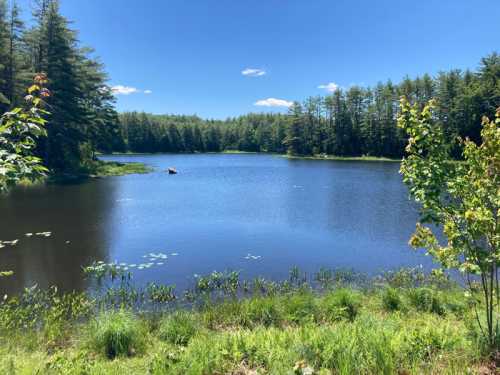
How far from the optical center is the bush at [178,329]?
597 centimetres

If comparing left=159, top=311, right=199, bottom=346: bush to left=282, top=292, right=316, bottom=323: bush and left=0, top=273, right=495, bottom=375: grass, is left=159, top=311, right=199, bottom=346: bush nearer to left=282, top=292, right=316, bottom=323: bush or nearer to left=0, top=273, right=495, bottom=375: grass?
left=0, top=273, right=495, bottom=375: grass

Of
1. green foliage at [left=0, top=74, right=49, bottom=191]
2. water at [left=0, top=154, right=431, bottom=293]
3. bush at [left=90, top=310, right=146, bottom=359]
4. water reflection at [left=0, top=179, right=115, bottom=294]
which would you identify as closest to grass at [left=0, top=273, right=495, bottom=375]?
bush at [left=90, top=310, right=146, bottom=359]

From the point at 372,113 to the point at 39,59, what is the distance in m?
69.4

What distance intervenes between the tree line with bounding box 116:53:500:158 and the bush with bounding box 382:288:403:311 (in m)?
37.1

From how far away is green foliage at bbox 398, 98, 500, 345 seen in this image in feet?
15.0

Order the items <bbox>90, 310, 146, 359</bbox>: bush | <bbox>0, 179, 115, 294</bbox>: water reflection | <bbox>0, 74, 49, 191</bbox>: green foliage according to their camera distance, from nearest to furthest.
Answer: <bbox>0, 74, 49, 191</bbox>: green foliage < <bbox>90, 310, 146, 359</bbox>: bush < <bbox>0, 179, 115, 294</bbox>: water reflection

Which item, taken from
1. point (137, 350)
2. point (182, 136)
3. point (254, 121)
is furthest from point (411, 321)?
point (254, 121)

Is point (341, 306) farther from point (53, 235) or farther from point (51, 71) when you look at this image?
point (51, 71)

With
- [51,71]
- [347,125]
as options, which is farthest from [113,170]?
[347,125]

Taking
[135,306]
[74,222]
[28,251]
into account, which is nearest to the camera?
[135,306]

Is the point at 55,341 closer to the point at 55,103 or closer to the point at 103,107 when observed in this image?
the point at 55,103

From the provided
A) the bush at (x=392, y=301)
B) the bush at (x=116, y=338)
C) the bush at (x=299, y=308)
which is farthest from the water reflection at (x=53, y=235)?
the bush at (x=392, y=301)

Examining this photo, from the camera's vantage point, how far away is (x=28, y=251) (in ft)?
39.8

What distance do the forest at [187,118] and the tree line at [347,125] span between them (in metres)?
0.22
